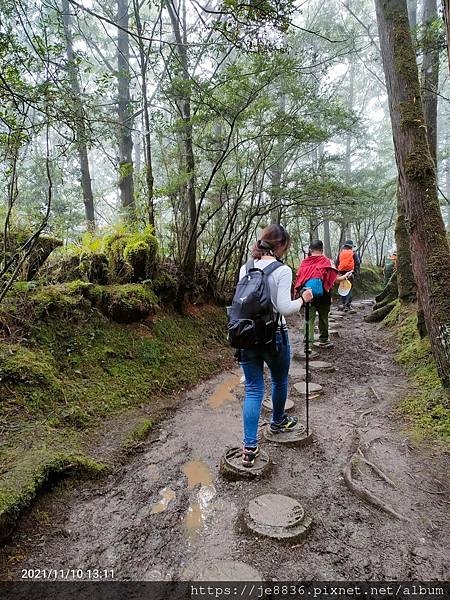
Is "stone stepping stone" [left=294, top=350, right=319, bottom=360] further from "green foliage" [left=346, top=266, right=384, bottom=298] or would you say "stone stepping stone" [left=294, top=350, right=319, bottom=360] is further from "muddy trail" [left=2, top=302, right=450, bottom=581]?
"green foliage" [left=346, top=266, right=384, bottom=298]

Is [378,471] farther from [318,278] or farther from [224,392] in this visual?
[318,278]

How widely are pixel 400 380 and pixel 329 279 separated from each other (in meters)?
2.30

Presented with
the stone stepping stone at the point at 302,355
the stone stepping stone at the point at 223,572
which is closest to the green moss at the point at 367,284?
the stone stepping stone at the point at 302,355

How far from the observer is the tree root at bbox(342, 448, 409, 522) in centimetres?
256

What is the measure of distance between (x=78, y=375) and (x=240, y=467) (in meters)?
2.24

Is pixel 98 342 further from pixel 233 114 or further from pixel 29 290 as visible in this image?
pixel 233 114

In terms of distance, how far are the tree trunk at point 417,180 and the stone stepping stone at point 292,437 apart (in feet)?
5.73

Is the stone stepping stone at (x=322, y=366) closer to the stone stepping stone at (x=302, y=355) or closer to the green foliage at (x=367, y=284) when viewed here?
the stone stepping stone at (x=302, y=355)

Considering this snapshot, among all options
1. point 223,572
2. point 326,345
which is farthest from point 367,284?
point 223,572

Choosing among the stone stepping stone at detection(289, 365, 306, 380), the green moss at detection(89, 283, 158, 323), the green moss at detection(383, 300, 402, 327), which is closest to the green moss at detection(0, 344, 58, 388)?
the green moss at detection(89, 283, 158, 323)

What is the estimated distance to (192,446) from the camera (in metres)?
3.69

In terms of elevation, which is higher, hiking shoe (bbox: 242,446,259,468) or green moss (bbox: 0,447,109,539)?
green moss (bbox: 0,447,109,539)

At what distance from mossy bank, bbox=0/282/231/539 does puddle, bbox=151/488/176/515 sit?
626 mm

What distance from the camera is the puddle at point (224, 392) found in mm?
4898
